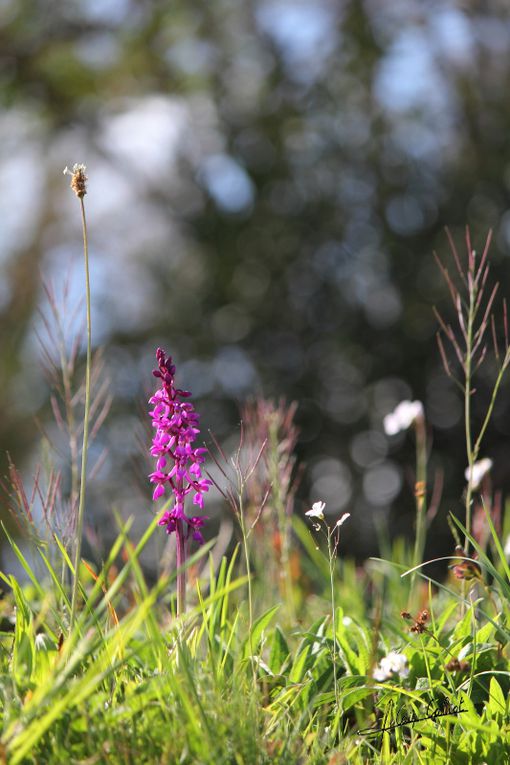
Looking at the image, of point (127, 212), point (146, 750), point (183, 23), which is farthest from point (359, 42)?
point (146, 750)

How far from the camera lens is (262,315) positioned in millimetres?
7609

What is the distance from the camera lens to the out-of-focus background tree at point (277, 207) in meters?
7.50

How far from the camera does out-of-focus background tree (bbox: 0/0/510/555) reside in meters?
7.50

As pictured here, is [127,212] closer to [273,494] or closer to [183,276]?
[183,276]

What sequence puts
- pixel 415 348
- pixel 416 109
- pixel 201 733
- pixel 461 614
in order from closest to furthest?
pixel 201 733, pixel 461 614, pixel 415 348, pixel 416 109

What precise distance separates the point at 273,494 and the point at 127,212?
6.00 m

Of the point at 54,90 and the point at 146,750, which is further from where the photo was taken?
the point at 54,90

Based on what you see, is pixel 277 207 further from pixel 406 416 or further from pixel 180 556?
pixel 180 556

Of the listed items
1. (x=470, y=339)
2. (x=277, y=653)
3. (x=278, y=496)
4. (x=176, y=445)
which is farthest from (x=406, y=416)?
(x=176, y=445)

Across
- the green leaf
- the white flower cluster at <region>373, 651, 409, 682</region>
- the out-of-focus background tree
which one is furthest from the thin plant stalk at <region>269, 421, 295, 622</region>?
the out-of-focus background tree

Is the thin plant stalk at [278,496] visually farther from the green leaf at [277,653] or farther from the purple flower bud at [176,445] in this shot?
the purple flower bud at [176,445]

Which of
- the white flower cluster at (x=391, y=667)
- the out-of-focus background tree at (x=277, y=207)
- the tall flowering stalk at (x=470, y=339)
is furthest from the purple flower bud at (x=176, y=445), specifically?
the out-of-focus background tree at (x=277, y=207)

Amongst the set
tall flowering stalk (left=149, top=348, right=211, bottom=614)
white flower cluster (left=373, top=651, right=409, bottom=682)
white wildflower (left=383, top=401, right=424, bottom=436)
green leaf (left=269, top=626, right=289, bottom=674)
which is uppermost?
tall flowering stalk (left=149, top=348, right=211, bottom=614)

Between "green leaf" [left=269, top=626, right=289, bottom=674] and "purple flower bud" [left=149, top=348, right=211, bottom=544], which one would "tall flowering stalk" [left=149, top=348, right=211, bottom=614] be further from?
"green leaf" [left=269, top=626, right=289, bottom=674]
